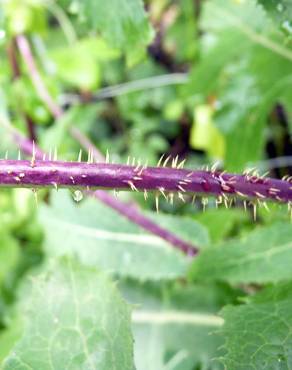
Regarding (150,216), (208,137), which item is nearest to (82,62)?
(208,137)

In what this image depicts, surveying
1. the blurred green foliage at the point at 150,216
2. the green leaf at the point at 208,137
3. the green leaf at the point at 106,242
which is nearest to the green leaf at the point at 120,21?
the blurred green foliage at the point at 150,216

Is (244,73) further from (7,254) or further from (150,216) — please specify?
(7,254)

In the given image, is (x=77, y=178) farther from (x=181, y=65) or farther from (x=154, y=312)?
(x=181, y=65)

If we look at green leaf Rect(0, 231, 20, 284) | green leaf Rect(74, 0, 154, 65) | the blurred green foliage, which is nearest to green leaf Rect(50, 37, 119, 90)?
the blurred green foliage

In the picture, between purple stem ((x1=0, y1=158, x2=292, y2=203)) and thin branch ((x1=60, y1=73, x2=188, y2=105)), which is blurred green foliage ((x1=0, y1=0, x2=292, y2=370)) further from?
purple stem ((x1=0, y1=158, x2=292, y2=203))

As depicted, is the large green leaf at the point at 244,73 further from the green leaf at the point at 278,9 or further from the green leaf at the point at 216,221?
the green leaf at the point at 278,9

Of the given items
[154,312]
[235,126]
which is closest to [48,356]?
[154,312]
